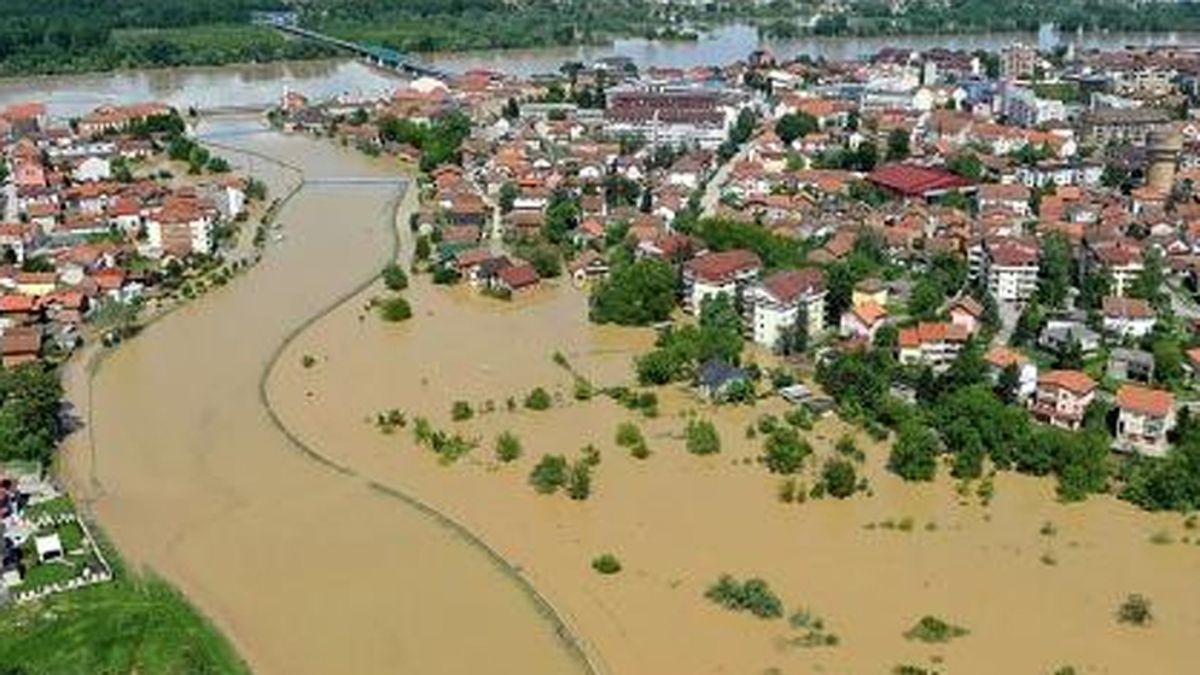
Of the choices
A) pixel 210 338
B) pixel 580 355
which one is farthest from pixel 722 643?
pixel 210 338

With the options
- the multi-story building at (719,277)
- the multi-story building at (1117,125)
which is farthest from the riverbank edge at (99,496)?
the multi-story building at (1117,125)

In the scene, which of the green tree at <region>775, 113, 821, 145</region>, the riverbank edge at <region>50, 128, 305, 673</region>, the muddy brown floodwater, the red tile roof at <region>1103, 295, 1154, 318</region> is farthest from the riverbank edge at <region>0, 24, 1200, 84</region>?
the red tile roof at <region>1103, 295, 1154, 318</region>

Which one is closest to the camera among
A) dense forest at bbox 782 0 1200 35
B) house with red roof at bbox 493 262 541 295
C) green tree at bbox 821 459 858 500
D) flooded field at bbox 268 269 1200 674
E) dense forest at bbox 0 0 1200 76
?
flooded field at bbox 268 269 1200 674

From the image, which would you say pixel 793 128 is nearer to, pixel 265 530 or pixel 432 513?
pixel 432 513

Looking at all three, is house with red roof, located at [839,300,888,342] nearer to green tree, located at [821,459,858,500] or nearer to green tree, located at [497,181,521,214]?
green tree, located at [821,459,858,500]

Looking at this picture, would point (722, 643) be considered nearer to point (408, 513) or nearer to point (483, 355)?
point (408, 513)

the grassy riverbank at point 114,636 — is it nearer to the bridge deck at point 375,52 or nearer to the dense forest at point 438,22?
the bridge deck at point 375,52

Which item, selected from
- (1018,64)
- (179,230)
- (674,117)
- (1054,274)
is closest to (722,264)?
(1054,274)
